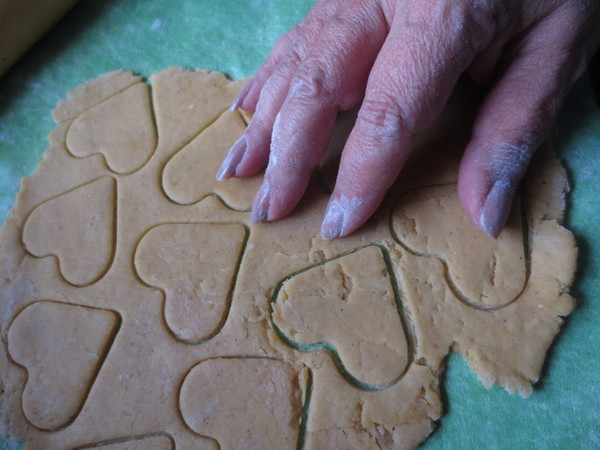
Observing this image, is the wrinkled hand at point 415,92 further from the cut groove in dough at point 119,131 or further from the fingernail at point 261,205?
the cut groove in dough at point 119,131

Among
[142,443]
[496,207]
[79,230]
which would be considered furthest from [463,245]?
[79,230]

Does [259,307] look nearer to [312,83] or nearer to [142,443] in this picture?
[142,443]

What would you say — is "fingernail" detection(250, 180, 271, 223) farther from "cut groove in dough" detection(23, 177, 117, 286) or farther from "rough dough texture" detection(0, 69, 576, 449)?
"cut groove in dough" detection(23, 177, 117, 286)

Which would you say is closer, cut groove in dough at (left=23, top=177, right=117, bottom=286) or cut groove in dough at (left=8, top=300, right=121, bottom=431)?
cut groove in dough at (left=8, top=300, right=121, bottom=431)

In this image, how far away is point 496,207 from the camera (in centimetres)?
109

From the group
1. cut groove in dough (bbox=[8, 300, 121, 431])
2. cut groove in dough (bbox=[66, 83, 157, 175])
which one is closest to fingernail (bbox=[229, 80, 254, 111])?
cut groove in dough (bbox=[66, 83, 157, 175])

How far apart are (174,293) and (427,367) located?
569 millimetres

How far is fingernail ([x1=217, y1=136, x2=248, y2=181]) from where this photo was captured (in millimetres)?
1271

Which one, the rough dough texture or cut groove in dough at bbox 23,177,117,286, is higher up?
cut groove in dough at bbox 23,177,117,286

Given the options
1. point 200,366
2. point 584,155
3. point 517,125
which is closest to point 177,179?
point 200,366

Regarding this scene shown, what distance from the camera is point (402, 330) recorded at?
1097mm

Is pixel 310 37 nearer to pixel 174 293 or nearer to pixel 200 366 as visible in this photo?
pixel 174 293

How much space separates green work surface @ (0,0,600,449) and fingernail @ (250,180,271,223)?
51cm

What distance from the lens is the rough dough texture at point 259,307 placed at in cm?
106
